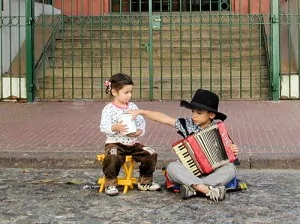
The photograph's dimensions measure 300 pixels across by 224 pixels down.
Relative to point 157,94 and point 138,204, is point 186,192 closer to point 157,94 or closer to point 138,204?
point 138,204

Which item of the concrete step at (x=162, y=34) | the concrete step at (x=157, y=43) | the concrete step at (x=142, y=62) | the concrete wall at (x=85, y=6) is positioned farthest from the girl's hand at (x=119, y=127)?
the concrete wall at (x=85, y=6)

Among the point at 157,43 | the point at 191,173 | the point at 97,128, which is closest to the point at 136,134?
the point at 191,173

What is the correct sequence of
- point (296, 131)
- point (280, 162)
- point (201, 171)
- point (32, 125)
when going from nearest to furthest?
1. point (201, 171)
2. point (280, 162)
3. point (296, 131)
4. point (32, 125)

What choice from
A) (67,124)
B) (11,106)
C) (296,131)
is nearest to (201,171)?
(296,131)

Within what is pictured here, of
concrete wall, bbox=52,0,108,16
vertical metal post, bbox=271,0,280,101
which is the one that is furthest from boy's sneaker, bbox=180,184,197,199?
concrete wall, bbox=52,0,108,16

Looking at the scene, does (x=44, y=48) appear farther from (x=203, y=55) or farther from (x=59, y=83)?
(x=203, y=55)

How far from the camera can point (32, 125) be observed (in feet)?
32.6

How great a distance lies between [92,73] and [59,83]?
0.81m

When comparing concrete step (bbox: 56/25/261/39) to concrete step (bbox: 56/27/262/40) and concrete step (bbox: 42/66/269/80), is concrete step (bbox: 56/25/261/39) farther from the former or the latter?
concrete step (bbox: 42/66/269/80)

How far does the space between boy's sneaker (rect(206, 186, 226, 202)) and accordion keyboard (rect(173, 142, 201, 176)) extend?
0.23m

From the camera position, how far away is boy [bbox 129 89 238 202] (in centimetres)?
559

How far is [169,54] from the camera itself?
46.5 feet

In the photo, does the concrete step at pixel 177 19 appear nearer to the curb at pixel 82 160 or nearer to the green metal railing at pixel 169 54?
the green metal railing at pixel 169 54

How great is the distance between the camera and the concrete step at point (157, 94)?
13.2 meters
